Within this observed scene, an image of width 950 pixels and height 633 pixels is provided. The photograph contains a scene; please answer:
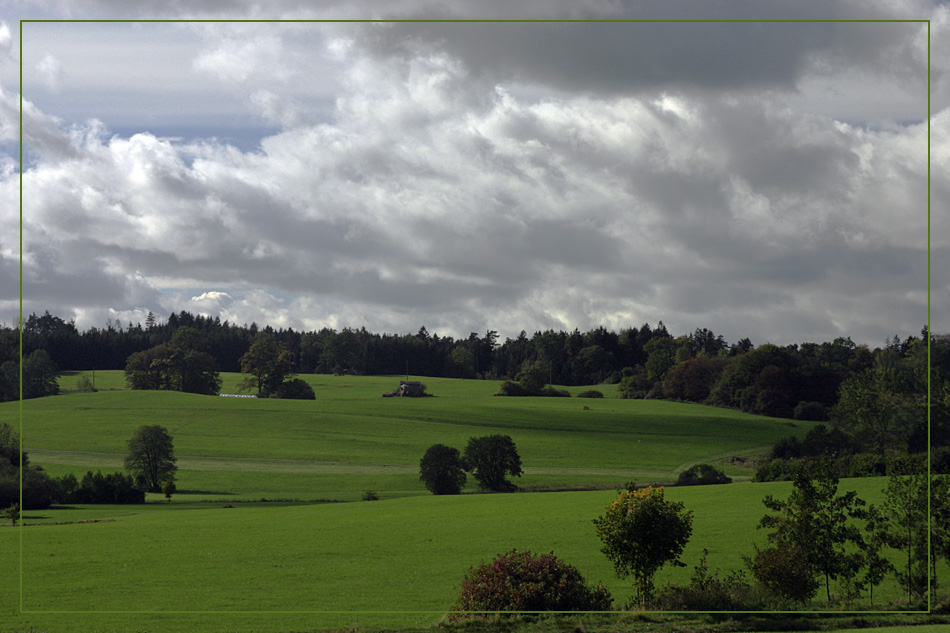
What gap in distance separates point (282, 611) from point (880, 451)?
2837cm

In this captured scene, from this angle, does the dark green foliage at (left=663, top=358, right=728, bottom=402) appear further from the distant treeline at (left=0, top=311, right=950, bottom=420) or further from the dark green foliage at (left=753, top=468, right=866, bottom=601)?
the dark green foliage at (left=753, top=468, right=866, bottom=601)

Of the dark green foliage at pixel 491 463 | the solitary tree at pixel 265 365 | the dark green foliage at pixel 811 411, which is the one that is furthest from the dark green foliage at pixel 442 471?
the dark green foliage at pixel 811 411

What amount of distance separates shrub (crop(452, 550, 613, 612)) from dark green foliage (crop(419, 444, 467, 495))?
94.8ft

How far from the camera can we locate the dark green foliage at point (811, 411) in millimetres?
30891

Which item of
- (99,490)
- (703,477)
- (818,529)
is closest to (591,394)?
(703,477)

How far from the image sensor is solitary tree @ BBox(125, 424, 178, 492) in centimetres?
5069

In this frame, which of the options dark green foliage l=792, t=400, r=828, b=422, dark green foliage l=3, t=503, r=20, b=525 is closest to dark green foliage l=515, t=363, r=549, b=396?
dark green foliage l=792, t=400, r=828, b=422

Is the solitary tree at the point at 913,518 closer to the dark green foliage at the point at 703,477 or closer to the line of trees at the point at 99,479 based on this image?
the dark green foliage at the point at 703,477

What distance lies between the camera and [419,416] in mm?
60938

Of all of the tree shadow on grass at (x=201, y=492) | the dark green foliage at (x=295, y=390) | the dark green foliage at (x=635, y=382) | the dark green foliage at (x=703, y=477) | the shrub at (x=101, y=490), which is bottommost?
the tree shadow on grass at (x=201, y=492)

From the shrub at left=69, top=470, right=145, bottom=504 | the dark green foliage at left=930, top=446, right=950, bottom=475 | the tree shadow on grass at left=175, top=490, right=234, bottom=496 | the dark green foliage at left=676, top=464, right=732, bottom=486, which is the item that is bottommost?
the tree shadow on grass at left=175, top=490, right=234, bottom=496

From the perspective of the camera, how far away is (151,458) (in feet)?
168

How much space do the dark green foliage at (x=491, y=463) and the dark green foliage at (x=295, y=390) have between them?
46.5ft

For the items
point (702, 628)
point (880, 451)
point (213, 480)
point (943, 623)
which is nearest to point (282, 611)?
point (702, 628)
